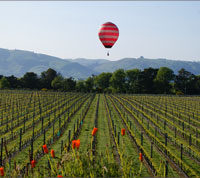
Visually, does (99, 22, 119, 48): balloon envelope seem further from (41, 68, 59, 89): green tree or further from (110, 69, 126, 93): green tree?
(41, 68, 59, 89): green tree

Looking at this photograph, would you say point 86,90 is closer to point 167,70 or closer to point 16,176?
point 167,70

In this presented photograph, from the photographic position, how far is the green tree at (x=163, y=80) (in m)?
90.0

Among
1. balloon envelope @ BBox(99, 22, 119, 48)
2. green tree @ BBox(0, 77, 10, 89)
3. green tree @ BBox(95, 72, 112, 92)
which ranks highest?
balloon envelope @ BBox(99, 22, 119, 48)

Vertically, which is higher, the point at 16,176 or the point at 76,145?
the point at 76,145

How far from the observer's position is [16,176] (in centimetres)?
405

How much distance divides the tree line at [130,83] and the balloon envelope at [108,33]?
5961 centimetres

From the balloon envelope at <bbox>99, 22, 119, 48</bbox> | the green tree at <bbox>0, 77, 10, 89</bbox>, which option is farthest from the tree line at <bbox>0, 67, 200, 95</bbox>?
the balloon envelope at <bbox>99, 22, 119, 48</bbox>

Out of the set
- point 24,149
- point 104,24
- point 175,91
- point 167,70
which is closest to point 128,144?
point 24,149

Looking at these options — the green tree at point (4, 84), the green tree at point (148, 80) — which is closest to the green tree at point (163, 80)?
the green tree at point (148, 80)

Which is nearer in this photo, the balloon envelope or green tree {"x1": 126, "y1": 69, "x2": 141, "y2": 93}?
the balloon envelope

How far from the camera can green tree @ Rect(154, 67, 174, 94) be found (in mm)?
90000

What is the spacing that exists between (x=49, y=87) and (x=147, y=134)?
281ft

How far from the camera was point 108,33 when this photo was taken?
26844 mm

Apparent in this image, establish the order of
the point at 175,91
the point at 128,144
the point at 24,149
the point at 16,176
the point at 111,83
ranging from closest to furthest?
the point at 16,176, the point at 24,149, the point at 128,144, the point at 175,91, the point at 111,83
